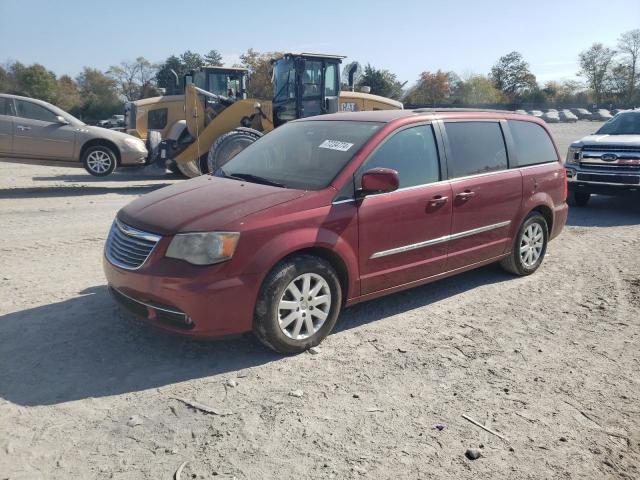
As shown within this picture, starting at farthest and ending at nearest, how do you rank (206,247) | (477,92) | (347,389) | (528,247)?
(477,92) < (528,247) < (206,247) < (347,389)

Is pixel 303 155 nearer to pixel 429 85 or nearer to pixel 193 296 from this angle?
pixel 193 296

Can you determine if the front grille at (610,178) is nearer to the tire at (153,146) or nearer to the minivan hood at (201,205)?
the minivan hood at (201,205)

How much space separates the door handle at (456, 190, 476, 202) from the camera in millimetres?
4914

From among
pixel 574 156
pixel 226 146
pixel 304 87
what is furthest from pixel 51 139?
pixel 574 156

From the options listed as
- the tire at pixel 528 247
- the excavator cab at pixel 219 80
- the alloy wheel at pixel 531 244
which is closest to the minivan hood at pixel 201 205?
the tire at pixel 528 247

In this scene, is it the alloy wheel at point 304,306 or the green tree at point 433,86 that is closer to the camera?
the alloy wheel at point 304,306

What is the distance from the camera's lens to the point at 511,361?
3.95 meters

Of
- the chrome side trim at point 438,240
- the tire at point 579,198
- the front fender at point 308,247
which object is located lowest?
the tire at point 579,198

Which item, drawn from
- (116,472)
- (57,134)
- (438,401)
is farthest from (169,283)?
(57,134)

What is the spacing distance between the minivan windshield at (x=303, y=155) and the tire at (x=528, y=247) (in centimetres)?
224

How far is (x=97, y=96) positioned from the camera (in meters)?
63.1

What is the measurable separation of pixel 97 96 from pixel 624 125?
207 ft

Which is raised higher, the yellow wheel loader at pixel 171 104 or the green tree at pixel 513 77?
the green tree at pixel 513 77

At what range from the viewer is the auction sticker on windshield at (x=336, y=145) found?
176 inches
